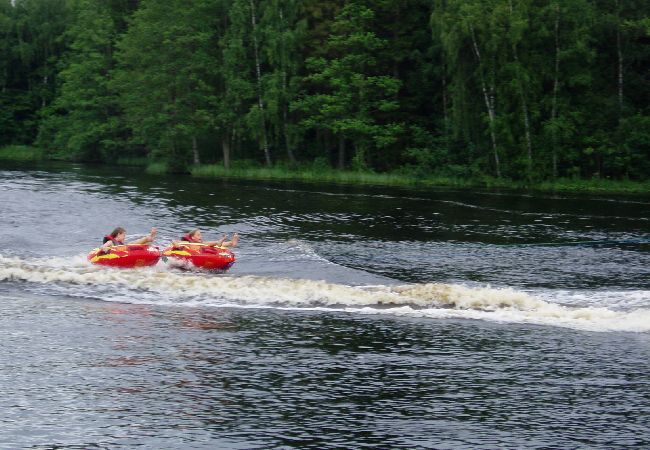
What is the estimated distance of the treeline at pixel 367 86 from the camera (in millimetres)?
56531

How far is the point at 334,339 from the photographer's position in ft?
60.2

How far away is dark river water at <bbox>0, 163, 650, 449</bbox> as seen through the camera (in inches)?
527

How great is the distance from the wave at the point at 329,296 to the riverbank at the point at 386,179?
33813 mm

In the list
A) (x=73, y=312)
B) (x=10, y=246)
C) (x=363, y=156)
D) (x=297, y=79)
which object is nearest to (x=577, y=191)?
(x=363, y=156)

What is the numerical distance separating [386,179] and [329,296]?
3856cm

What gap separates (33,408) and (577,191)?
1769 inches

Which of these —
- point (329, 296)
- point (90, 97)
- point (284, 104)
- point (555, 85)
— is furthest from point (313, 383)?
point (90, 97)

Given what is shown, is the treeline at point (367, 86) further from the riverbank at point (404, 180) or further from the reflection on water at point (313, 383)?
the reflection on water at point (313, 383)

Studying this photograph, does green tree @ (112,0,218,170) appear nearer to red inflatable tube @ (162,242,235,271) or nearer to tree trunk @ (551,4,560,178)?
tree trunk @ (551,4,560,178)

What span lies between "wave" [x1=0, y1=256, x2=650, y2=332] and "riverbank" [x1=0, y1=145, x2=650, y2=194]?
3381 centimetres

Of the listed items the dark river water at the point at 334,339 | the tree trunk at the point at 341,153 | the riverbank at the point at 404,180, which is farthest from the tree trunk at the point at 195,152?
the dark river water at the point at 334,339

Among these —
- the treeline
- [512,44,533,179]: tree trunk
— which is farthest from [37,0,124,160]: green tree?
[512,44,533,179]: tree trunk

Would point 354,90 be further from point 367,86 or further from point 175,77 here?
point 175,77

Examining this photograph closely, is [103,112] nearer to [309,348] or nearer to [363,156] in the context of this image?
[363,156]
